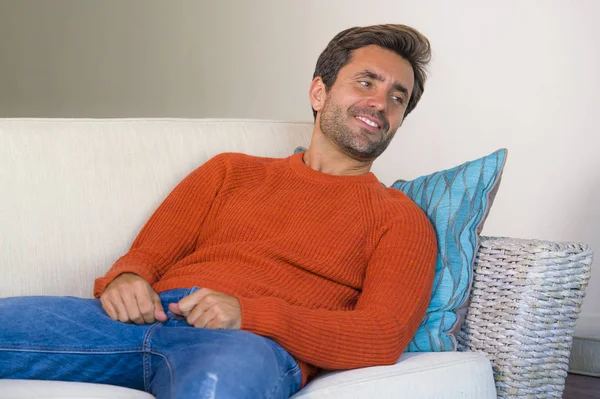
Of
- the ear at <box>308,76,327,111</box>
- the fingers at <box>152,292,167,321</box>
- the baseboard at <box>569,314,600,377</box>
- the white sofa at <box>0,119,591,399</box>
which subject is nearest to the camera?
the fingers at <box>152,292,167,321</box>

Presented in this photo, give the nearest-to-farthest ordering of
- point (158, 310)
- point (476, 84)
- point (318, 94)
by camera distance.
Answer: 1. point (158, 310)
2. point (318, 94)
3. point (476, 84)

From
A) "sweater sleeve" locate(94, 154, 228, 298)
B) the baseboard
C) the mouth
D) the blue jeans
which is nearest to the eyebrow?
the mouth

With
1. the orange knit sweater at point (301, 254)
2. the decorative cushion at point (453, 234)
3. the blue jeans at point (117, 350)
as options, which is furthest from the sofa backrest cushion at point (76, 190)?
the decorative cushion at point (453, 234)

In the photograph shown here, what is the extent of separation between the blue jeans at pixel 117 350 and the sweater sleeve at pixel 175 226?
0.18 metres

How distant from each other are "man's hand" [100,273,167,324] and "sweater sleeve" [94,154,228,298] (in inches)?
3.3

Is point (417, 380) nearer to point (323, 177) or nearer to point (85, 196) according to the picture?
point (323, 177)

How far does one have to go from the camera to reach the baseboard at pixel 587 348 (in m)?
2.63

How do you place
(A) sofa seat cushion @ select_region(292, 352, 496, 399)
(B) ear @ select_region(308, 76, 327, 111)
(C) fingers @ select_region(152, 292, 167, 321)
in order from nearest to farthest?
1. (A) sofa seat cushion @ select_region(292, 352, 496, 399)
2. (C) fingers @ select_region(152, 292, 167, 321)
3. (B) ear @ select_region(308, 76, 327, 111)

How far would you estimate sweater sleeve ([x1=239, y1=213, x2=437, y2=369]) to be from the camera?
134 cm

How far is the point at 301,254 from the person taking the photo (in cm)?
160

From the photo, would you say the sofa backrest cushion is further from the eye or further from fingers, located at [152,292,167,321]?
the eye

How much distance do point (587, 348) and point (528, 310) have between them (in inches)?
49.0

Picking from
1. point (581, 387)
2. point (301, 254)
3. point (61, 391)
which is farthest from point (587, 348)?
point (61, 391)

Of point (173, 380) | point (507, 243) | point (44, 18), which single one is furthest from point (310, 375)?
point (44, 18)
